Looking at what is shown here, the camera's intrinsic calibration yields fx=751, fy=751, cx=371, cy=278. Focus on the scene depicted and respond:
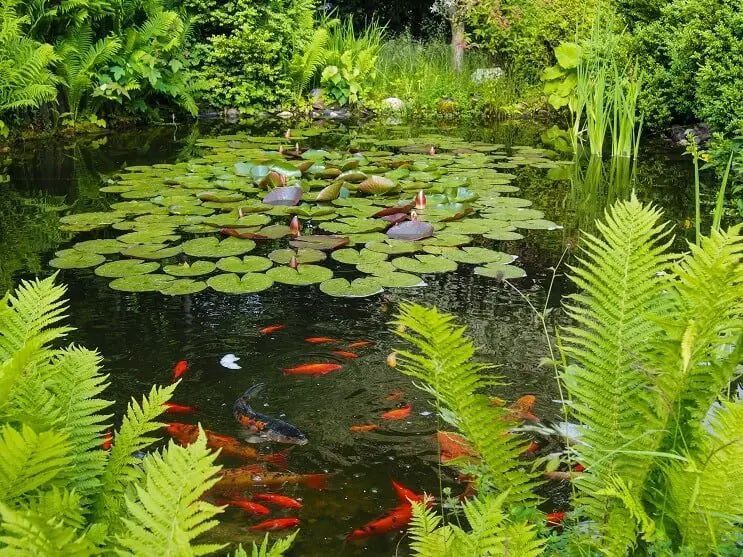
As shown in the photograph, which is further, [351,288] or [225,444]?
[351,288]

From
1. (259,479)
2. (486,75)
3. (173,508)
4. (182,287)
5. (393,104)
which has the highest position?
(486,75)

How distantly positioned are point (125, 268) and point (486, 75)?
21.8 feet

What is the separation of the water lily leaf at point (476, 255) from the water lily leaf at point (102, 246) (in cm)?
160

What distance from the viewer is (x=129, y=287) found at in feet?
10.6

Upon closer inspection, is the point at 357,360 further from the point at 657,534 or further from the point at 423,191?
the point at 423,191

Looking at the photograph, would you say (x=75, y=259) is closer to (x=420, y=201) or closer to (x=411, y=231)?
(x=411, y=231)

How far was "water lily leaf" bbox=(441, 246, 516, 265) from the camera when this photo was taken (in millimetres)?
3572

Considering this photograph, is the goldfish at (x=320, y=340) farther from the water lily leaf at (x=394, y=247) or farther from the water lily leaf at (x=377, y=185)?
the water lily leaf at (x=377, y=185)

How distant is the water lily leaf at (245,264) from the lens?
341cm

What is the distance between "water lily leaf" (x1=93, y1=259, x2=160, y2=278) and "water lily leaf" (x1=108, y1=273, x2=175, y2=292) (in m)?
0.05

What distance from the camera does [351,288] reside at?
3.21 meters

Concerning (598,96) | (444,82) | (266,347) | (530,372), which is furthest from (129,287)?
(444,82)

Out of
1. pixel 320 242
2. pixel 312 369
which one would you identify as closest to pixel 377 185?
pixel 320 242

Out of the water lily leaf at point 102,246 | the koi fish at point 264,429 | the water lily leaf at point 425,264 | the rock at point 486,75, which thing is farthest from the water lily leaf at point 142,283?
the rock at point 486,75
